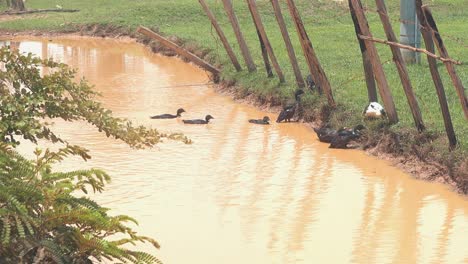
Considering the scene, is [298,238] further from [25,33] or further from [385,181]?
[25,33]

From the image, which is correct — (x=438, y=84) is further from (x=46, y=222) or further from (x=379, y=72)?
(x=46, y=222)

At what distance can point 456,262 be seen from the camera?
27.6 feet

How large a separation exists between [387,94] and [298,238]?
398 centimetres

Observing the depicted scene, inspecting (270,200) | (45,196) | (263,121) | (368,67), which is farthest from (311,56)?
(45,196)

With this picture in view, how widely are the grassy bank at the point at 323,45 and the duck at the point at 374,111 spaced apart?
18 centimetres

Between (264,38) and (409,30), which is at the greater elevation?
(409,30)

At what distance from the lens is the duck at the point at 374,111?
1278 cm

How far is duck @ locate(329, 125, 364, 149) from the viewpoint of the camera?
1268 centimetres

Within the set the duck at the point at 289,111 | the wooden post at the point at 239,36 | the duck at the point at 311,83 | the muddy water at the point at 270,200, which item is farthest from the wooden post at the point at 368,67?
the wooden post at the point at 239,36

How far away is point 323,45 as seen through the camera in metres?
22.3

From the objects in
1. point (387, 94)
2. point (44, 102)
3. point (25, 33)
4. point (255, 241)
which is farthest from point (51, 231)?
point (25, 33)

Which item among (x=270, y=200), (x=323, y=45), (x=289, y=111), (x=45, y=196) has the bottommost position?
(x=270, y=200)

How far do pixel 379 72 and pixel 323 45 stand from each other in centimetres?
973

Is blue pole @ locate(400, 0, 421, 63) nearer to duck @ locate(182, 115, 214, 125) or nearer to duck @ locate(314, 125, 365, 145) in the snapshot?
duck @ locate(182, 115, 214, 125)
